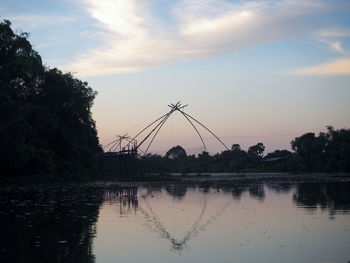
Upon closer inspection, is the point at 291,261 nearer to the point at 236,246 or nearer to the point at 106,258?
the point at 236,246

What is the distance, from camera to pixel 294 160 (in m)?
76.1

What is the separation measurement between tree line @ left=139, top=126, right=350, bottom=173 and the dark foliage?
17718mm

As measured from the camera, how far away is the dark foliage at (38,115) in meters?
33.2

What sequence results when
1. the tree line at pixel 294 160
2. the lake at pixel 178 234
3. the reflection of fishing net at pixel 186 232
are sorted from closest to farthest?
the lake at pixel 178 234, the reflection of fishing net at pixel 186 232, the tree line at pixel 294 160

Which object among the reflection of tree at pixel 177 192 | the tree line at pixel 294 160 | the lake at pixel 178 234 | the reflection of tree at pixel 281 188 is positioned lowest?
the lake at pixel 178 234

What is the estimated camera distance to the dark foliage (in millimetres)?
33250

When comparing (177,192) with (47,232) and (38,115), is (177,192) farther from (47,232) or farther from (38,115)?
(38,115)

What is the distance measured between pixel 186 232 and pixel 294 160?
66869 mm

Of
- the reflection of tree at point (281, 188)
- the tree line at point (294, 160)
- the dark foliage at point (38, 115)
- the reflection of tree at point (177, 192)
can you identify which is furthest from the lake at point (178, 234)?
the tree line at point (294, 160)

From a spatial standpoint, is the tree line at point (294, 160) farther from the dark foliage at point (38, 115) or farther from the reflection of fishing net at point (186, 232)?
the reflection of fishing net at point (186, 232)

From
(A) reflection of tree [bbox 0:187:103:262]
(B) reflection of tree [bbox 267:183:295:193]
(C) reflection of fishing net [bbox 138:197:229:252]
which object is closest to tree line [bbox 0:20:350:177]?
(A) reflection of tree [bbox 0:187:103:262]

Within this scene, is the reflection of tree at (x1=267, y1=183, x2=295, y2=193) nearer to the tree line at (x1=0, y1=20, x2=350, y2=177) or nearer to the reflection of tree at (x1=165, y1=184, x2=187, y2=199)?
the reflection of tree at (x1=165, y1=184, x2=187, y2=199)

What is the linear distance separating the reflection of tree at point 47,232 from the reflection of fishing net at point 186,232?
1.60 metres

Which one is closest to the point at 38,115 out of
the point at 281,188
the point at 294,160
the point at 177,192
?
the point at 177,192
